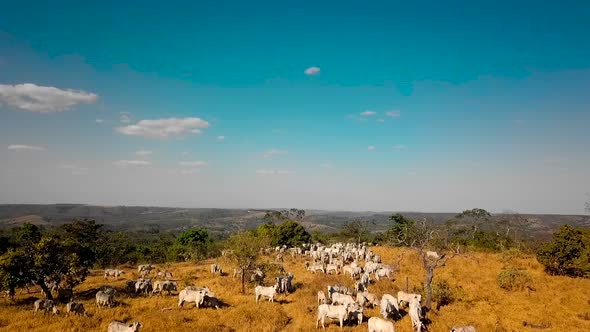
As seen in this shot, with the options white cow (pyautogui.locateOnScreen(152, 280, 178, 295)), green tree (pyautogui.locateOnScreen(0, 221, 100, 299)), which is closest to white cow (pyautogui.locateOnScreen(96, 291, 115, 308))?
green tree (pyautogui.locateOnScreen(0, 221, 100, 299))

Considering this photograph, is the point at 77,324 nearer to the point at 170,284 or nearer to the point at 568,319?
the point at 170,284

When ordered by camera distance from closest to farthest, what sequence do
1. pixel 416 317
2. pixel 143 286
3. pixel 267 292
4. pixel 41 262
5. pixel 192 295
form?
pixel 416 317 < pixel 192 295 < pixel 41 262 < pixel 267 292 < pixel 143 286

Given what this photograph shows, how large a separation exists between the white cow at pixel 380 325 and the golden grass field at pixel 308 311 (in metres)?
1.53

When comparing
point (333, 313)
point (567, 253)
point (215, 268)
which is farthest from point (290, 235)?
point (333, 313)

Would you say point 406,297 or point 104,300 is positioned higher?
point 406,297

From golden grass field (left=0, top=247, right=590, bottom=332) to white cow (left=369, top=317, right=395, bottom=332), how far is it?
153cm

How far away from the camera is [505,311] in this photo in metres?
26.0

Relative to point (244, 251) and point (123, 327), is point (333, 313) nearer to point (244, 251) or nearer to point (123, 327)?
point (123, 327)

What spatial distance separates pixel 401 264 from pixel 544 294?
17328mm

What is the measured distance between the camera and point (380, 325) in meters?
19.9

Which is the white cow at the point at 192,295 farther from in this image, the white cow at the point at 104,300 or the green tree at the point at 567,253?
the green tree at the point at 567,253

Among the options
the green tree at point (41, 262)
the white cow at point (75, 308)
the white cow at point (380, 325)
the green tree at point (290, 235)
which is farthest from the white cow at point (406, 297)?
the green tree at point (290, 235)

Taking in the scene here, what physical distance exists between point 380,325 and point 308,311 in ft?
23.8

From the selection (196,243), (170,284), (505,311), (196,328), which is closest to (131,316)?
(196,328)
